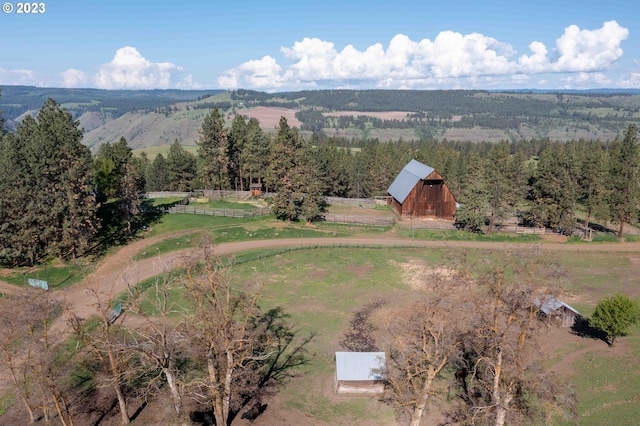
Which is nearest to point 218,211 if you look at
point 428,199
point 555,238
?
point 428,199

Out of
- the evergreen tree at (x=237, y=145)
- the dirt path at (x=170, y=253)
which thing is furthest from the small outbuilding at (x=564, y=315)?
the evergreen tree at (x=237, y=145)

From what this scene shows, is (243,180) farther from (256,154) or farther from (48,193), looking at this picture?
(48,193)

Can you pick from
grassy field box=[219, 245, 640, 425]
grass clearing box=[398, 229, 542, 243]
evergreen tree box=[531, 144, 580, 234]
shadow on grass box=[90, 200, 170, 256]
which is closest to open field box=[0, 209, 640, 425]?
grassy field box=[219, 245, 640, 425]

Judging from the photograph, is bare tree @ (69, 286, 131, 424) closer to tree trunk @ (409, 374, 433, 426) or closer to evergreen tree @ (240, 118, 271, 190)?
tree trunk @ (409, 374, 433, 426)

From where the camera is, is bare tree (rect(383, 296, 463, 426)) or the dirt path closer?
bare tree (rect(383, 296, 463, 426))

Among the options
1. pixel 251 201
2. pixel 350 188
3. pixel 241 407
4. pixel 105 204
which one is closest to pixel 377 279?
pixel 241 407

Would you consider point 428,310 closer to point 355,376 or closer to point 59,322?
point 355,376
